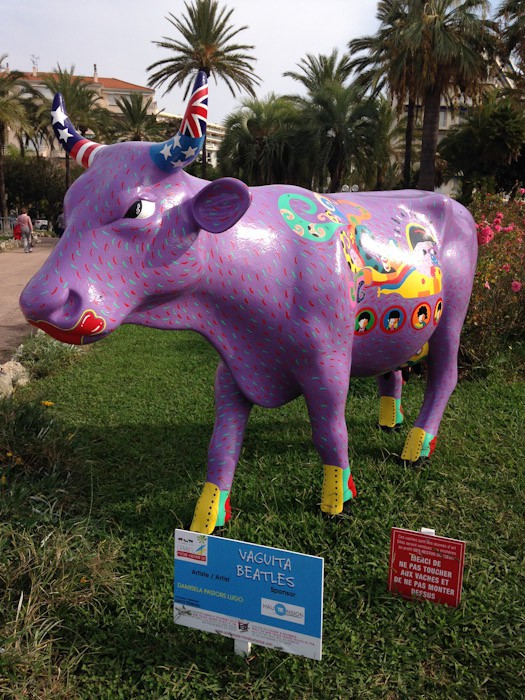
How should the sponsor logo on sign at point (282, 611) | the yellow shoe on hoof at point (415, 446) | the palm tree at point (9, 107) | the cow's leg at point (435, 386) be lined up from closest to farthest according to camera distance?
the sponsor logo on sign at point (282, 611) → the cow's leg at point (435, 386) → the yellow shoe on hoof at point (415, 446) → the palm tree at point (9, 107)

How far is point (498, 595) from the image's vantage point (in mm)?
2350

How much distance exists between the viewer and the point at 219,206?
6.39 ft

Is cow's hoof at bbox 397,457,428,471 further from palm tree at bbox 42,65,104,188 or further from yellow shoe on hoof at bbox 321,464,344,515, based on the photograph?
palm tree at bbox 42,65,104,188

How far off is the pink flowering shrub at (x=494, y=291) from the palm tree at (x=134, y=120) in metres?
27.4

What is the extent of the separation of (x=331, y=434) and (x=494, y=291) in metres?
3.84

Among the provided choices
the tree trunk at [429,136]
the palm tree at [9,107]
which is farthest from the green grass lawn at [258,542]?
the palm tree at [9,107]

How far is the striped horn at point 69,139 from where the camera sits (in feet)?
7.04

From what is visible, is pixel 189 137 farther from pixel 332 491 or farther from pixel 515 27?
pixel 515 27

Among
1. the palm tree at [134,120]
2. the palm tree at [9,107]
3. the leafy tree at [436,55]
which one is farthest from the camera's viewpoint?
the palm tree at [134,120]

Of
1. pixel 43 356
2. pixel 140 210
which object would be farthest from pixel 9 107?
pixel 140 210

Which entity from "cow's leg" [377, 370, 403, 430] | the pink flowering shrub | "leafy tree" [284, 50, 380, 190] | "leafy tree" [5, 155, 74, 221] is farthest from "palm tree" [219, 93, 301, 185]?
"cow's leg" [377, 370, 403, 430]

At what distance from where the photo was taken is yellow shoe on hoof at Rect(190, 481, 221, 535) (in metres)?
2.61

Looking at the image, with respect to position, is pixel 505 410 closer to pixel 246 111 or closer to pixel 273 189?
pixel 273 189

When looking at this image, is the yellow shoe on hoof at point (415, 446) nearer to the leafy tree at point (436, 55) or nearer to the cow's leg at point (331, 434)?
the cow's leg at point (331, 434)
